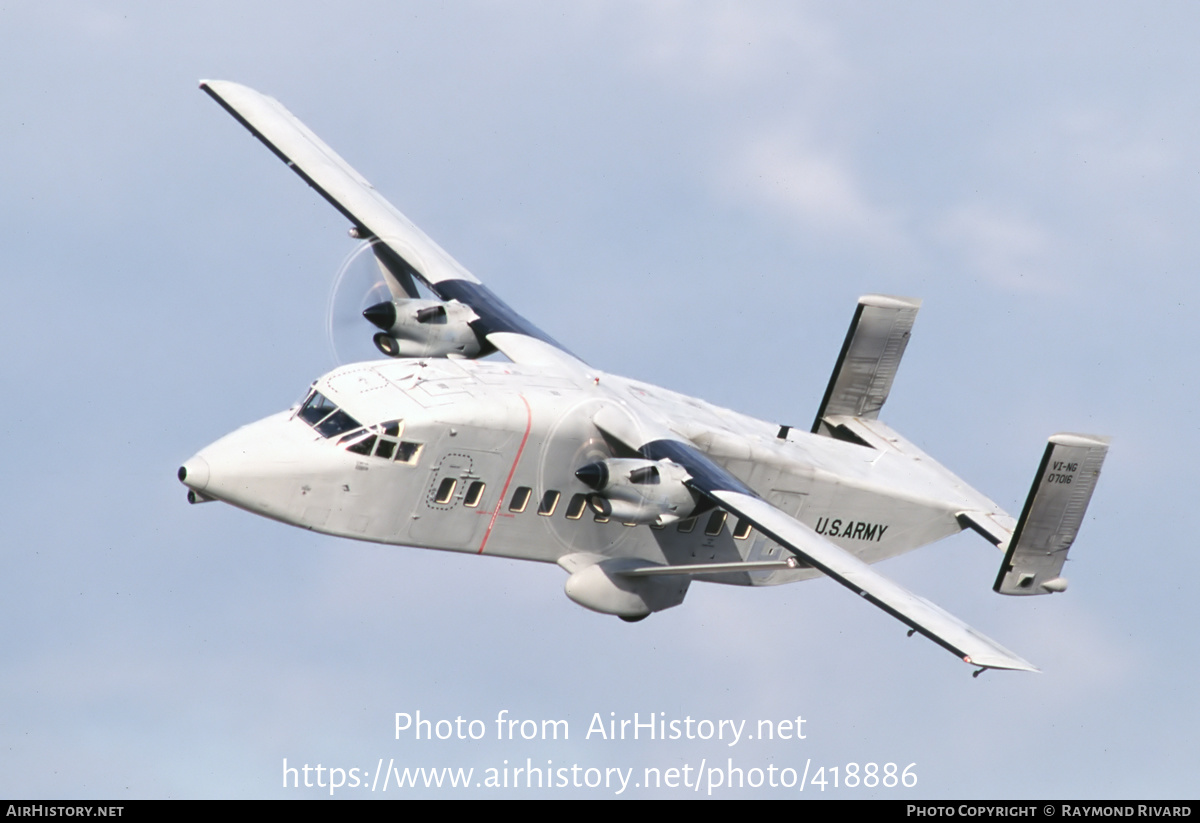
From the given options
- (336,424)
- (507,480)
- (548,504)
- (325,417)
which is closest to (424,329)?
(325,417)

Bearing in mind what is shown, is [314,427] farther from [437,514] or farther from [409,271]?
[409,271]

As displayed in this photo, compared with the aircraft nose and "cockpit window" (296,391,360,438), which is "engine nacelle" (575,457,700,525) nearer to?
"cockpit window" (296,391,360,438)

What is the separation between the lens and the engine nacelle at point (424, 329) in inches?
1587

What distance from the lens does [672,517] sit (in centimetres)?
3612

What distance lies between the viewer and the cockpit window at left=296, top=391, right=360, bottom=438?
36.2 metres

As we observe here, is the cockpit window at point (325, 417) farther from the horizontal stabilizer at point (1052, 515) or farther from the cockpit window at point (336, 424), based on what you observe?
the horizontal stabilizer at point (1052, 515)

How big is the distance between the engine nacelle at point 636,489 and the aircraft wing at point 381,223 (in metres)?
4.76

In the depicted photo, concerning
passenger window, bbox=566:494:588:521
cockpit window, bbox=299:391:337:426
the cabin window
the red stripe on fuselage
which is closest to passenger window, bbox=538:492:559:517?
the cabin window

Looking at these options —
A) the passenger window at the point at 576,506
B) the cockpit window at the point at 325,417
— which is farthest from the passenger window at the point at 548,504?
the cockpit window at the point at 325,417

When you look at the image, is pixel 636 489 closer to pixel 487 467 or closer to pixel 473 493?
pixel 487 467

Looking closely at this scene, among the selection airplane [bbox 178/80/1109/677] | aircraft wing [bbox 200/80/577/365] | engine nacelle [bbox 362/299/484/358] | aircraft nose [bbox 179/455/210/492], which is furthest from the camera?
aircraft wing [bbox 200/80/577/365]

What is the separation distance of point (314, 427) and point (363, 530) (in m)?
2.06

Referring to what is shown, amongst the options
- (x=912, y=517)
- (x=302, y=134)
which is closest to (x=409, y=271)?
(x=302, y=134)

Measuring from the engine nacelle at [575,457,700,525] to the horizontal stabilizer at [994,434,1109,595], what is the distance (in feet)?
24.0
